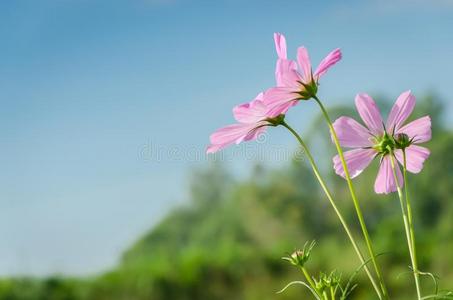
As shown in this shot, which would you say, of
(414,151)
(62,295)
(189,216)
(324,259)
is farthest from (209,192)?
(414,151)

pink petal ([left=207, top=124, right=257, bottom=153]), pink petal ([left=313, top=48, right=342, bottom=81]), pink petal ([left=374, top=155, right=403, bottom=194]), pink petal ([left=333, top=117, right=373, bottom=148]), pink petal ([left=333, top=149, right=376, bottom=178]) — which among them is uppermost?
pink petal ([left=313, top=48, right=342, bottom=81])

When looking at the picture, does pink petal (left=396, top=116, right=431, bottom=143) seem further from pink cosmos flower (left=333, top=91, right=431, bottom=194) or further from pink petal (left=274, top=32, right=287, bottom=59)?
pink petal (left=274, top=32, right=287, bottom=59)

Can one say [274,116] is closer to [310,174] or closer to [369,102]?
[369,102]

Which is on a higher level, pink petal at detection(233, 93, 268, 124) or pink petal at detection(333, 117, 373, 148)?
pink petal at detection(233, 93, 268, 124)

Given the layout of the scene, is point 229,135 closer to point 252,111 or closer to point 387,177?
point 252,111

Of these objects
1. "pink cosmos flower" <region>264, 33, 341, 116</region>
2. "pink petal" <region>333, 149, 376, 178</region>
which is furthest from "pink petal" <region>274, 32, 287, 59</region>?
"pink petal" <region>333, 149, 376, 178</region>

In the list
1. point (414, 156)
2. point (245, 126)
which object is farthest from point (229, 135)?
point (414, 156)
